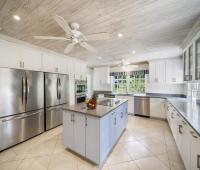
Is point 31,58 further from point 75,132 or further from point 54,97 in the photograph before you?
point 75,132

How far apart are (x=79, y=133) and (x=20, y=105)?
1.67m

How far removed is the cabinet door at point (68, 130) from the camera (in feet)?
7.77

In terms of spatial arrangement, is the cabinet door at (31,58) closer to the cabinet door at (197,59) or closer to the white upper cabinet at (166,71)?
the cabinet door at (197,59)

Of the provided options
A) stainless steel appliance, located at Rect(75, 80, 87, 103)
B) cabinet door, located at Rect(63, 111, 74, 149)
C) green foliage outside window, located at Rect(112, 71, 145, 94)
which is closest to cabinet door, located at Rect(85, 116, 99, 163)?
cabinet door, located at Rect(63, 111, 74, 149)

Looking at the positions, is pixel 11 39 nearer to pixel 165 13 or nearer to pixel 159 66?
pixel 165 13

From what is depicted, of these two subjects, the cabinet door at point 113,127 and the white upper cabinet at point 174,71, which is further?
the white upper cabinet at point 174,71

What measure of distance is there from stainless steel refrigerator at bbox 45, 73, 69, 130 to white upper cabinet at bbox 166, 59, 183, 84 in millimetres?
4082

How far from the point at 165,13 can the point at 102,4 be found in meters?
1.04

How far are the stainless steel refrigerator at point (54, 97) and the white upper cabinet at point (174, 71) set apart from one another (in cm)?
408

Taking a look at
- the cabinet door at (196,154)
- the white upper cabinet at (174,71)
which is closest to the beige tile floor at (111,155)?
the cabinet door at (196,154)

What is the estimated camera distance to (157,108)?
464 cm

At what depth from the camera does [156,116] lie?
15.4ft

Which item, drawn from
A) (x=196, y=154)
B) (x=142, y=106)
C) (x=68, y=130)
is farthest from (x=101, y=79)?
(x=196, y=154)

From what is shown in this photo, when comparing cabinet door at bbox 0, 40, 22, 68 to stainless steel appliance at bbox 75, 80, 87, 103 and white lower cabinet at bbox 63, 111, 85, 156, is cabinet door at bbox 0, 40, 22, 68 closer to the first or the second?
white lower cabinet at bbox 63, 111, 85, 156
